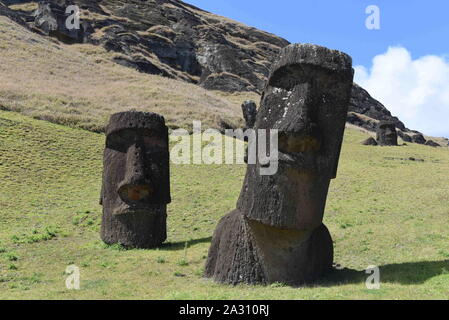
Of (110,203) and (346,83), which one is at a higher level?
(346,83)

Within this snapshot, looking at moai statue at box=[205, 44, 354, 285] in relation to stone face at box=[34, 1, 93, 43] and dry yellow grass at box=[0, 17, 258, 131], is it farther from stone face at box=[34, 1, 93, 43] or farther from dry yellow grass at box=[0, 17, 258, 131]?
stone face at box=[34, 1, 93, 43]

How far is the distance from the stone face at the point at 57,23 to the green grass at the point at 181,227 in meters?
40.7

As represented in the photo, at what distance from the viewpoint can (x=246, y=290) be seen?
8.06m

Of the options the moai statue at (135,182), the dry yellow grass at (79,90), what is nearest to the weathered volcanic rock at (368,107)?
the dry yellow grass at (79,90)

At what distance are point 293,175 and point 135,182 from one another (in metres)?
5.85

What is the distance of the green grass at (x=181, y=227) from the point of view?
8305 millimetres

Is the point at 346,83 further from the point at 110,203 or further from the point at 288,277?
the point at 110,203

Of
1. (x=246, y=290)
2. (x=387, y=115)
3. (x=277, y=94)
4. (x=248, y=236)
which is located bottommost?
(x=246, y=290)

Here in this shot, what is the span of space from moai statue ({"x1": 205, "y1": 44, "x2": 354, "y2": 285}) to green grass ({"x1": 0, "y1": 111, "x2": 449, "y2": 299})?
48 cm

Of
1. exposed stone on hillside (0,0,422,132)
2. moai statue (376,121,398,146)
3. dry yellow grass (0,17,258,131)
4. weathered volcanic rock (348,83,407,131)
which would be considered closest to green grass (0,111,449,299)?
dry yellow grass (0,17,258,131)

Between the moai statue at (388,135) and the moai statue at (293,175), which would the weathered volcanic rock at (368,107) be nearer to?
the moai statue at (388,135)

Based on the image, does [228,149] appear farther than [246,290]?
Yes
